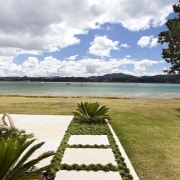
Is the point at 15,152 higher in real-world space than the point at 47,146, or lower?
higher

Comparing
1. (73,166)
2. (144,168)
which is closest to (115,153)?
(144,168)

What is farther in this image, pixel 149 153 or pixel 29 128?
pixel 29 128

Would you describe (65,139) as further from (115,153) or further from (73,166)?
(73,166)

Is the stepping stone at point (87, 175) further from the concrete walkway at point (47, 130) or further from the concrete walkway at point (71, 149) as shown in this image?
the concrete walkway at point (47, 130)

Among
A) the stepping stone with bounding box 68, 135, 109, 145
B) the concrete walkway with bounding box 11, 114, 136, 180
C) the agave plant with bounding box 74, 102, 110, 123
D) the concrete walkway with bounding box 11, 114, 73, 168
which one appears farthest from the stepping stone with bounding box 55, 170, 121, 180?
the agave plant with bounding box 74, 102, 110, 123

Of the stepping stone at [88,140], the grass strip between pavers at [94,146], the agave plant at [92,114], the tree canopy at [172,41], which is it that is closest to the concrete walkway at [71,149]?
the stepping stone at [88,140]

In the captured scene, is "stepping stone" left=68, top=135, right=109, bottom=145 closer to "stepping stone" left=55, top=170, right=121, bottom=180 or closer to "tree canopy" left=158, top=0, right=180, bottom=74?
"stepping stone" left=55, top=170, right=121, bottom=180

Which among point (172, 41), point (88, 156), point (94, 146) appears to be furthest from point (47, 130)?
point (172, 41)

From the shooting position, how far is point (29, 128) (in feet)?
32.0

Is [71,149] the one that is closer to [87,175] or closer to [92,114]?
[87,175]

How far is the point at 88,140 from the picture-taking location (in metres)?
7.88

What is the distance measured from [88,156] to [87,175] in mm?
1247

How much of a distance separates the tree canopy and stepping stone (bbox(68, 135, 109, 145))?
42.2 feet

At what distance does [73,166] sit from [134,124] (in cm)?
651
